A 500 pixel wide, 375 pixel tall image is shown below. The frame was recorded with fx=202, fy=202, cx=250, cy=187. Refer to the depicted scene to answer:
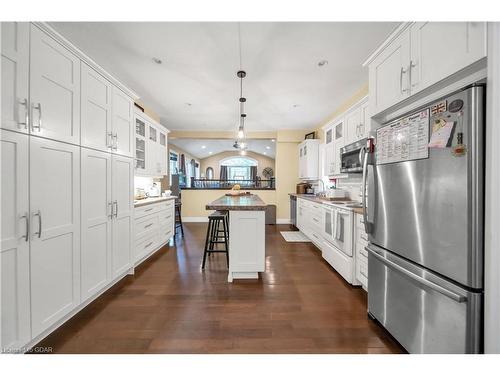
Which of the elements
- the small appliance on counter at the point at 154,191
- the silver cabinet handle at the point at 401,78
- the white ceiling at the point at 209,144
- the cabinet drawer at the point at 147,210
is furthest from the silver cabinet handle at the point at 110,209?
the white ceiling at the point at 209,144

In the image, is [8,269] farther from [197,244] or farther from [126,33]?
[197,244]

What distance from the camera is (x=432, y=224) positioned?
46.9 inches

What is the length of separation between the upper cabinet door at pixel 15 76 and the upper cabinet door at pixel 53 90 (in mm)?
42

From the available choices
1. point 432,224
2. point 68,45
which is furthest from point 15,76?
point 432,224

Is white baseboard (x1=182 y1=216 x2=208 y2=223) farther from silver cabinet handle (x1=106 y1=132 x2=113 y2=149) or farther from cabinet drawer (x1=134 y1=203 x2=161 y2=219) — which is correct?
silver cabinet handle (x1=106 y1=132 x2=113 y2=149)

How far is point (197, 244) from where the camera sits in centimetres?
408

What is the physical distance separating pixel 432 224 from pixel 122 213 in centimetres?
289

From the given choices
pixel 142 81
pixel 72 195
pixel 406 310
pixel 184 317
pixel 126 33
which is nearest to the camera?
pixel 406 310

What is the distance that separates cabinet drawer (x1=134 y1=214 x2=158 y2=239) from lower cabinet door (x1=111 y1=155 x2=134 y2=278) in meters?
0.19

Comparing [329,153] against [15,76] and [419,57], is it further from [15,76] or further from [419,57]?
[15,76]

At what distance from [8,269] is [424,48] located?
294cm

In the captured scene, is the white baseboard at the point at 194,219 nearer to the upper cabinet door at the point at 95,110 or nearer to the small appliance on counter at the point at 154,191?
the small appliance on counter at the point at 154,191

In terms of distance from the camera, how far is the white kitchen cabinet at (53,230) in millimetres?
1396

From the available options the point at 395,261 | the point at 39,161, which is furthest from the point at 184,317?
the point at 395,261
